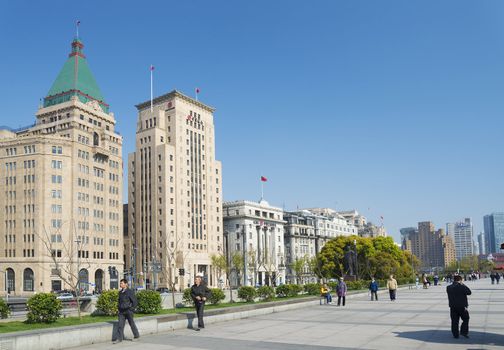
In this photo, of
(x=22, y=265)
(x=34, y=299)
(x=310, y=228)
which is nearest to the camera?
(x=34, y=299)

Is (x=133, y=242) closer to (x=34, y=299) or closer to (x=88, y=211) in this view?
(x=88, y=211)

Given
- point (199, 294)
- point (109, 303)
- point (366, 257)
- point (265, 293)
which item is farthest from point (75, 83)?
point (199, 294)

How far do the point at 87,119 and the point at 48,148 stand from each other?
563 inches

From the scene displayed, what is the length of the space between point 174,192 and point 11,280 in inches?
1397

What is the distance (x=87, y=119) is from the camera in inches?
4173

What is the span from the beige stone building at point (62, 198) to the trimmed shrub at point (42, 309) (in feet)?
230

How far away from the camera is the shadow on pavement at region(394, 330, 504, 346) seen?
14059mm

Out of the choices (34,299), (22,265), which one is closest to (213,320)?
(34,299)

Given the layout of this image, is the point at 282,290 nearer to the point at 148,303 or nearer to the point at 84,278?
the point at 148,303

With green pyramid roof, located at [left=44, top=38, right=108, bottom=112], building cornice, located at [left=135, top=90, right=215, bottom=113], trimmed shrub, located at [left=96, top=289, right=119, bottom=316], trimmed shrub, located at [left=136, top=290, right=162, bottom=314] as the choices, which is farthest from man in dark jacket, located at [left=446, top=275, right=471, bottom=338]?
building cornice, located at [left=135, top=90, right=215, bottom=113]

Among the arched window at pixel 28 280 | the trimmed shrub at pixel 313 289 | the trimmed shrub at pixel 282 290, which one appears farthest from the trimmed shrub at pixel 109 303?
the arched window at pixel 28 280

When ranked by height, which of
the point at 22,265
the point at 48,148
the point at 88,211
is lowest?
the point at 22,265

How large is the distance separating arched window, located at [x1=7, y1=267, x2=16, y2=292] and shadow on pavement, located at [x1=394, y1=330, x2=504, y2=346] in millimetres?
86550

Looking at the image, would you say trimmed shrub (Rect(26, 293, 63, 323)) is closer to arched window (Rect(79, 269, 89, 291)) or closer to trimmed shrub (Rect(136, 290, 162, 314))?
trimmed shrub (Rect(136, 290, 162, 314))
